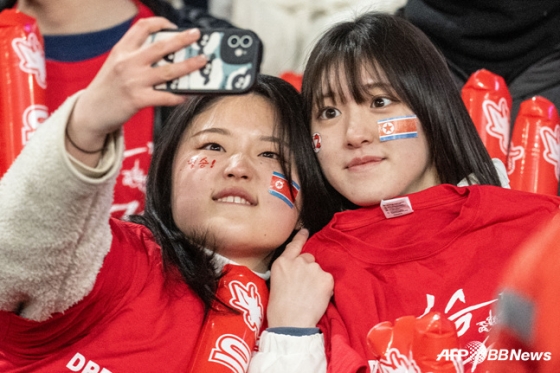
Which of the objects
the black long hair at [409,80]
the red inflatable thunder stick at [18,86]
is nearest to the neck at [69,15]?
the red inflatable thunder stick at [18,86]

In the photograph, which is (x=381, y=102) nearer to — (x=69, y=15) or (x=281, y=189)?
(x=281, y=189)

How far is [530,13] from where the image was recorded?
170 centimetres

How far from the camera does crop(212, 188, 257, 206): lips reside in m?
1.14

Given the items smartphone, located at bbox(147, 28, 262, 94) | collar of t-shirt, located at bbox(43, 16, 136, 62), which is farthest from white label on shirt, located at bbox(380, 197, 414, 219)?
collar of t-shirt, located at bbox(43, 16, 136, 62)

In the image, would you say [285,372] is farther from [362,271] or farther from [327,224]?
[327,224]

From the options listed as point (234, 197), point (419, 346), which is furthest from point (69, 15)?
point (419, 346)

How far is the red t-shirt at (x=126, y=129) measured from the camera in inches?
61.7

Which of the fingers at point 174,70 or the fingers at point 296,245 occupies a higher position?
the fingers at point 174,70

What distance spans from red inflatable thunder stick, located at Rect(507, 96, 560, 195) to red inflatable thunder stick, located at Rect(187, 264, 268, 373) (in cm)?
64

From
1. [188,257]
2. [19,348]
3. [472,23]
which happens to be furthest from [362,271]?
[472,23]

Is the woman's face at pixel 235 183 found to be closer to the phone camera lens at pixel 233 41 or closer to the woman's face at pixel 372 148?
the woman's face at pixel 372 148

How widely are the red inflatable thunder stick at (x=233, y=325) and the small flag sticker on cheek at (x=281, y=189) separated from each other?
133mm

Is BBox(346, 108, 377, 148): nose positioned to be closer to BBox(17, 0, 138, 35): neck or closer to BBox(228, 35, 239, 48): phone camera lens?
BBox(228, 35, 239, 48): phone camera lens

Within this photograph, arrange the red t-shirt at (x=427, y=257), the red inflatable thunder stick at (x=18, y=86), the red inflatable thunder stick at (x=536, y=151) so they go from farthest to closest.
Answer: the red inflatable thunder stick at (x=536, y=151) < the red inflatable thunder stick at (x=18, y=86) < the red t-shirt at (x=427, y=257)
